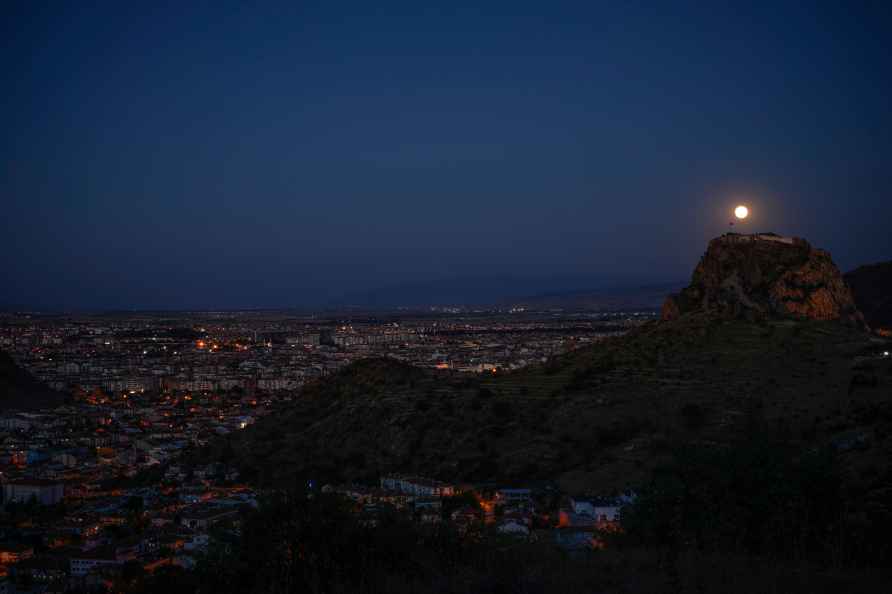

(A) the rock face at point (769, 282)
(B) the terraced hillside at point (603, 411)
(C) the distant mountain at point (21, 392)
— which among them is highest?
(A) the rock face at point (769, 282)

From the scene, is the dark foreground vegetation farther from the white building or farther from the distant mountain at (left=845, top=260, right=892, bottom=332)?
the distant mountain at (left=845, top=260, right=892, bottom=332)

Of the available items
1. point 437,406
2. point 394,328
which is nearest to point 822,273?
point 437,406

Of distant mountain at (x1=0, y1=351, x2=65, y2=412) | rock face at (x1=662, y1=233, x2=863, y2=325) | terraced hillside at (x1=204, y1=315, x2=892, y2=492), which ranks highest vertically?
rock face at (x1=662, y1=233, x2=863, y2=325)

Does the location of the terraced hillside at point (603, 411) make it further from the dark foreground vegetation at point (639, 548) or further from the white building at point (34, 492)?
the dark foreground vegetation at point (639, 548)

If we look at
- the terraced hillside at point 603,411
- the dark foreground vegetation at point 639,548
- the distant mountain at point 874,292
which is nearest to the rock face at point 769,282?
the terraced hillside at point 603,411

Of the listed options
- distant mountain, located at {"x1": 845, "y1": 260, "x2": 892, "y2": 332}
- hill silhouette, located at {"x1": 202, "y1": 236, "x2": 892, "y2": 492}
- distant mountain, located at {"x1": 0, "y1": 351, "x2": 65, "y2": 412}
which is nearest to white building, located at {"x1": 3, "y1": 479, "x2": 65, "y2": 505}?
hill silhouette, located at {"x1": 202, "y1": 236, "x2": 892, "y2": 492}

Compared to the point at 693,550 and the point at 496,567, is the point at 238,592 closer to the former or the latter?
the point at 496,567
